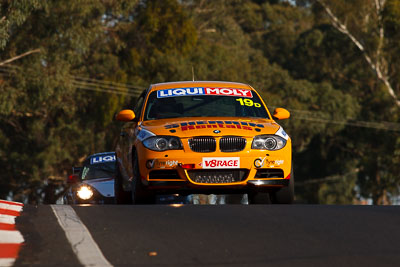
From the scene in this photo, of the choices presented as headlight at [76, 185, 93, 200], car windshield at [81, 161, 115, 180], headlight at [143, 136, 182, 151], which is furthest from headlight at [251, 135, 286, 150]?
car windshield at [81, 161, 115, 180]

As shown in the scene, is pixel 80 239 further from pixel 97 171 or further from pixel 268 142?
pixel 97 171

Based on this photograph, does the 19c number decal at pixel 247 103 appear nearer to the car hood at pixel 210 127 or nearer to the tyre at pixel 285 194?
the car hood at pixel 210 127

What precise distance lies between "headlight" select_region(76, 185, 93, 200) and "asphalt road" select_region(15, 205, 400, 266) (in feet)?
23.2

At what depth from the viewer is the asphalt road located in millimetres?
6516

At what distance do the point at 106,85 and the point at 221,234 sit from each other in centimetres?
3458

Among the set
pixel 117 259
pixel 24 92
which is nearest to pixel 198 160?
pixel 117 259

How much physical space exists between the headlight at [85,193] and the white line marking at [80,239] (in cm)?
750

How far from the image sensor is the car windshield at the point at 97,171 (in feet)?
58.8

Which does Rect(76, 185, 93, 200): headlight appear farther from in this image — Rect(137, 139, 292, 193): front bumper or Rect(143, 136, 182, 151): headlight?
Rect(143, 136, 182, 151): headlight

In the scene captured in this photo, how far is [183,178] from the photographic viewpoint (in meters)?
11.0

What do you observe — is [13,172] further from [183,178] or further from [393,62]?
[183,178]

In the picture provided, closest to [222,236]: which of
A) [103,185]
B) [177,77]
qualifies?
[103,185]

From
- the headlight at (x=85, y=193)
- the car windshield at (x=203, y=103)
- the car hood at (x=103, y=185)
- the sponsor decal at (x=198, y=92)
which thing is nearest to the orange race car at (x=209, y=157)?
the car windshield at (x=203, y=103)

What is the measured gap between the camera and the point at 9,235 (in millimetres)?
7277
